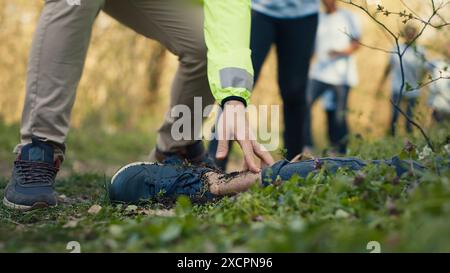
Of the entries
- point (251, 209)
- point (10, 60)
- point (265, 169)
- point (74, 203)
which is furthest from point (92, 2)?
point (10, 60)

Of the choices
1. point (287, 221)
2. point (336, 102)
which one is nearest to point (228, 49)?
point (287, 221)

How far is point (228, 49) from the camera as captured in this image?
2.39 metres

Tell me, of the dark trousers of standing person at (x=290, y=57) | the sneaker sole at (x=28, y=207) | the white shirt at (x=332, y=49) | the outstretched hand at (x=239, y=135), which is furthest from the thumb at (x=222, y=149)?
the white shirt at (x=332, y=49)

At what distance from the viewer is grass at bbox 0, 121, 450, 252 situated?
4.85 ft

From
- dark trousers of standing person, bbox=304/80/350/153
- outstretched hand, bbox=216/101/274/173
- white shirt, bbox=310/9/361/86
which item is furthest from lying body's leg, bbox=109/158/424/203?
white shirt, bbox=310/9/361/86

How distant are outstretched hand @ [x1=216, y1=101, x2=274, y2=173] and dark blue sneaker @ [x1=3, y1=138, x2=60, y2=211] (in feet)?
2.52

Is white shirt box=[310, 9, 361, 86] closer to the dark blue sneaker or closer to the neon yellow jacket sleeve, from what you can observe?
the neon yellow jacket sleeve

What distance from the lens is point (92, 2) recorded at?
104 inches

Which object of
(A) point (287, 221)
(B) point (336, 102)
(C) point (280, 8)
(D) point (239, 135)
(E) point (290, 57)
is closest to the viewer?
(A) point (287, 221)

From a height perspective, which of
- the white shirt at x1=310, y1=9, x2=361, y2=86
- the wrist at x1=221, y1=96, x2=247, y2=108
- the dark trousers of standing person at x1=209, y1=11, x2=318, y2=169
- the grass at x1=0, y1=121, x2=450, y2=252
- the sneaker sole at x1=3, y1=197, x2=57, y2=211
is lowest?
the grass at x1=0, y1=121, x2=450, y2=252

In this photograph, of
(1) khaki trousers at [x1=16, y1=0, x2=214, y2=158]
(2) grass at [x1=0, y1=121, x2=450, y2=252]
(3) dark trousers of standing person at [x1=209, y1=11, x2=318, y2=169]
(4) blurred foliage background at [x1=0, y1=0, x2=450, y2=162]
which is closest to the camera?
(2) grass at [x1=0, y1=121, x2=450, y2=252]

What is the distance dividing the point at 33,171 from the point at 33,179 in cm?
3

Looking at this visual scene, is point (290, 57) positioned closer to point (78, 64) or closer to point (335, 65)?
point (78, 64)
